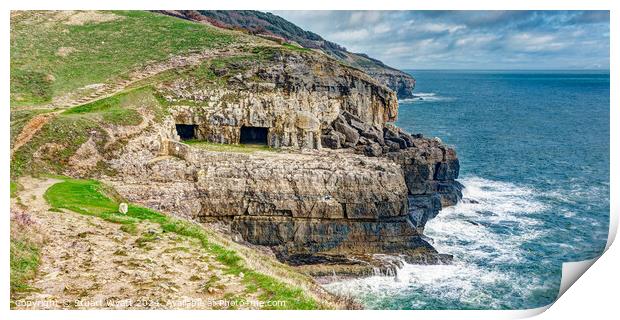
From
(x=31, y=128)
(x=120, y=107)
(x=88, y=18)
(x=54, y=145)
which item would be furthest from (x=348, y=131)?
(x=88, y=18)

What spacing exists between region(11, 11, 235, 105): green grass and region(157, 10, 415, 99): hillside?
196 inches

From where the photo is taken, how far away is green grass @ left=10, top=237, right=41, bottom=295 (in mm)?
13391

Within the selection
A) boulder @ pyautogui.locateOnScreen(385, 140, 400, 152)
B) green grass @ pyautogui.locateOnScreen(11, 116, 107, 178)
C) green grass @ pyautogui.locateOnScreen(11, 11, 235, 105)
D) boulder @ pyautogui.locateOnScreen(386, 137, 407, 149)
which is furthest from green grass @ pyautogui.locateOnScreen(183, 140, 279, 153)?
boulder @ pyautogui.locateOnScreen(386, 137, 407, 149)

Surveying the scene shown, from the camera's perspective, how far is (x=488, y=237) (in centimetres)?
3156

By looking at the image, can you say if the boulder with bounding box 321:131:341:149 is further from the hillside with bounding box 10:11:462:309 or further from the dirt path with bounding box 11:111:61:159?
the dirt path with bounding box 11:111:61:159

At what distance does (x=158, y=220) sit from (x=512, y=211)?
27.3m

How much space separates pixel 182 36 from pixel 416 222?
22772 millimetres

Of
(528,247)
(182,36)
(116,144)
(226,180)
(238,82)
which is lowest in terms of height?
(528,247)

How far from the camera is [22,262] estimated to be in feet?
46.0

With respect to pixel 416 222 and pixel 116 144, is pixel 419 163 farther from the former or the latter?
pixel 116 144

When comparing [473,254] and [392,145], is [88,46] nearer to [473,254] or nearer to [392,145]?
[392,145]

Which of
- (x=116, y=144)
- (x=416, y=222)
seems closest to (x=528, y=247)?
(x=416, y=222)

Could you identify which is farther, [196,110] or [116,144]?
[196,110]

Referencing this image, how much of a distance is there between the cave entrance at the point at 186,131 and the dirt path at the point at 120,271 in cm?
1498
